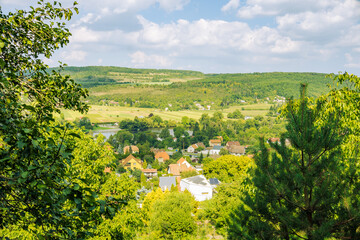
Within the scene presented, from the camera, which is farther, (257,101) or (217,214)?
(257,101)

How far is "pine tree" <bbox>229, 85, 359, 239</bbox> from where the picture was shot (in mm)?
5953

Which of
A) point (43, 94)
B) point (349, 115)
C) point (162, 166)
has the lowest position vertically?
point (162, 166)

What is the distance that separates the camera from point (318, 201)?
5.98 m

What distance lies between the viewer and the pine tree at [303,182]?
5.95 metres

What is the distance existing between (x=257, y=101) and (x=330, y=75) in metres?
188

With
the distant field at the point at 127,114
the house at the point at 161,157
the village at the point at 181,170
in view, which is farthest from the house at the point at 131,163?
the distant field at the point at 127,114

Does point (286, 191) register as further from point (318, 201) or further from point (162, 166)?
point (162, 166)

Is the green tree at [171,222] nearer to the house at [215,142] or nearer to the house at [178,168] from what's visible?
the house at [178,168]

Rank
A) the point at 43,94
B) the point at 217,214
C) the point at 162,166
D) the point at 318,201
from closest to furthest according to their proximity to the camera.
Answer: the point at 43,94 < the point at 318,201 < the point at 217,214 < the point at 162,166

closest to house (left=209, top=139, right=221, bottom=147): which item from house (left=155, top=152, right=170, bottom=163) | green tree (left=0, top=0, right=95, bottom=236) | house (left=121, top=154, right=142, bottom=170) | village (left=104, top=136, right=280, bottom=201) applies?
village (left=104, top=136, right=280, bottom=201)

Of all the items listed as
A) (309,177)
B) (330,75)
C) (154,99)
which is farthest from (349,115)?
(154,99)

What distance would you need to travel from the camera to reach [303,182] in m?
6.03

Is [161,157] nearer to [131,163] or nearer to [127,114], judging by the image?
[131,163]

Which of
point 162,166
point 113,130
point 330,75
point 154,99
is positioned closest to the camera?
point 330,75
